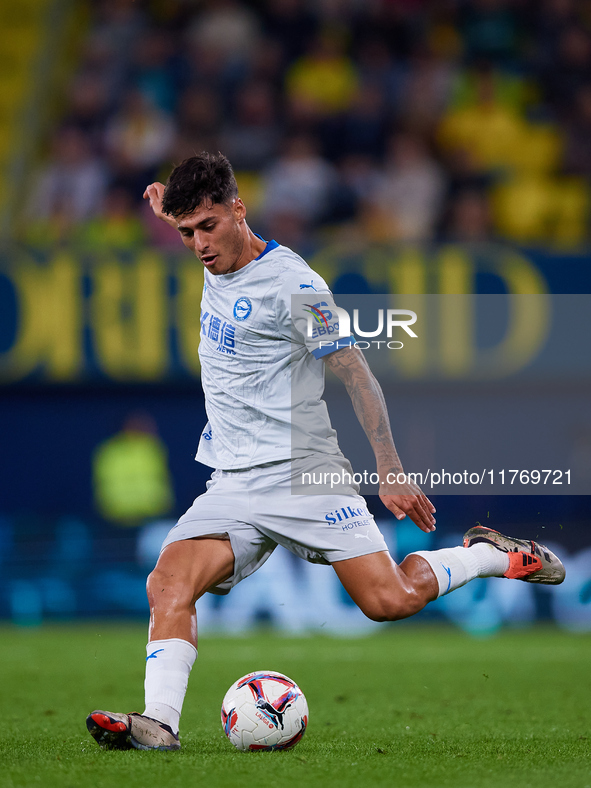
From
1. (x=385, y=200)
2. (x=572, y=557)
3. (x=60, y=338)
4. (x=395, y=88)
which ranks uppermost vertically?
(x=395, y=88)

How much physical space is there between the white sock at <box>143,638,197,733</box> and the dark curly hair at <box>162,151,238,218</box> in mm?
1622

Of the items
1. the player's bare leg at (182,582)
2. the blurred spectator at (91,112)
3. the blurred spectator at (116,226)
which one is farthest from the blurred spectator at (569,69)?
the player's bare leg at (182,582)

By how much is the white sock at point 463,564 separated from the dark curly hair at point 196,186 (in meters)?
1.62

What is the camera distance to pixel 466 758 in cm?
419

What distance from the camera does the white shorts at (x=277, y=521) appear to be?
4.48m

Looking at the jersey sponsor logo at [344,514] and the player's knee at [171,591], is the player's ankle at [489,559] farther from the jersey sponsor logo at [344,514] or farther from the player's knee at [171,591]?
the player's knee at [171,591]

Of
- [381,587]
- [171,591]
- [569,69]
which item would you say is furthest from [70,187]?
[381,587]

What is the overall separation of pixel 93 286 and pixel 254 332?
21.8 feet

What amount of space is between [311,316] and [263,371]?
1.02 feet

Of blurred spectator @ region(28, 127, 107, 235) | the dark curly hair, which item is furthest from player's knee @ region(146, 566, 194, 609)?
blurred spectator @ region(28, 127, 107, 235)

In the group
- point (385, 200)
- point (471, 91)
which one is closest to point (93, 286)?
point (385, 200)

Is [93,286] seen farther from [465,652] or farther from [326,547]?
[326,547]

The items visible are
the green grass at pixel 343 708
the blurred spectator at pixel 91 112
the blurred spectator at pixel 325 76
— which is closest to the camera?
the green grass at pixel 343 708

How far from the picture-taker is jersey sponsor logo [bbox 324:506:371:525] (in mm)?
4504
